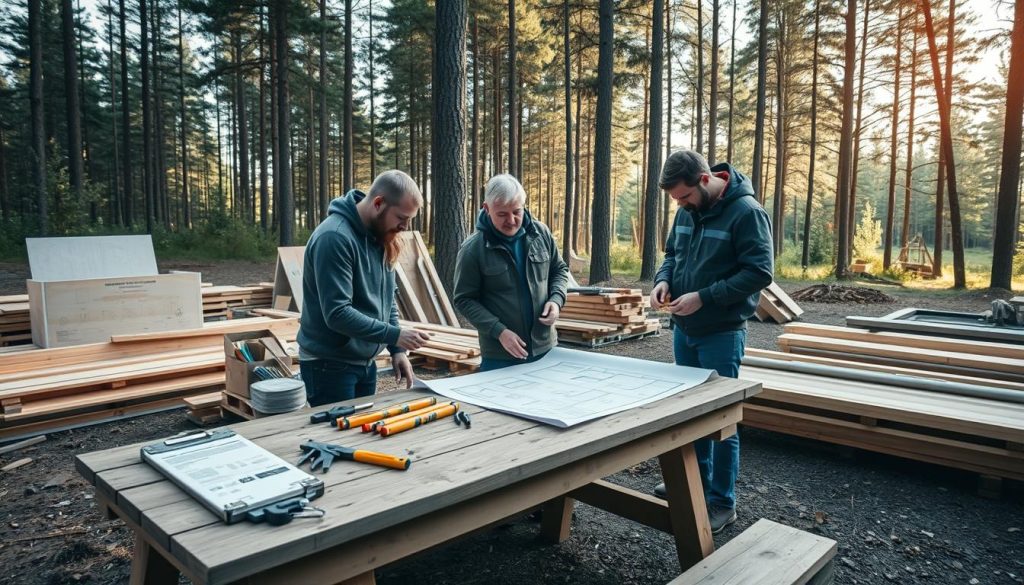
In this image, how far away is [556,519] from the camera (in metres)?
3.34

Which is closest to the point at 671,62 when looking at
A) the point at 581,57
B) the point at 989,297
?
the point at 581,57

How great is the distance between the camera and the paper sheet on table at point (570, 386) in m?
2.16

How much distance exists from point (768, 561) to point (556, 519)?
1.28m

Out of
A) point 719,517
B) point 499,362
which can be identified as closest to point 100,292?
point 499,362

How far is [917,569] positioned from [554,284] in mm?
2440

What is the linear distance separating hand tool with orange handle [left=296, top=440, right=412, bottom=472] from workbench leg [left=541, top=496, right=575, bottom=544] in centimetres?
187

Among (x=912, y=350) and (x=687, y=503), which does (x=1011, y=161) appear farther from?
(x=687, y=503)

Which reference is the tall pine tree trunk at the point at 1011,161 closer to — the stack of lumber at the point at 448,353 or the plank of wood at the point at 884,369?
the plank of wood at the point at 884,369

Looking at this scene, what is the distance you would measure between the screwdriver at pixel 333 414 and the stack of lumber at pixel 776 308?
9760 millimetres

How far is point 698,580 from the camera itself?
7.17 feet

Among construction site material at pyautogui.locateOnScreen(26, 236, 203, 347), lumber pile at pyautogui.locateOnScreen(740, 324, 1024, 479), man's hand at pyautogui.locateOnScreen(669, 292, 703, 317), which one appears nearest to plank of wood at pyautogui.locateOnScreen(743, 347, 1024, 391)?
lumber pile at pyautogui.locateOnScreen(740, 324, 1024, 479)

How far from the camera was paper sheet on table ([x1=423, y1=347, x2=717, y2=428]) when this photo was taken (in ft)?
7.09

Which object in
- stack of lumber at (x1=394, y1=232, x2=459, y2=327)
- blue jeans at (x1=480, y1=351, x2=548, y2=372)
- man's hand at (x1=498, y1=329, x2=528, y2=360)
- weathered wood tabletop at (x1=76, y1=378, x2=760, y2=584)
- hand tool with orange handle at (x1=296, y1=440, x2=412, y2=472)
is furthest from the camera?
stack of lumber at (x1=394, y1=232, x2=459, y2=327)

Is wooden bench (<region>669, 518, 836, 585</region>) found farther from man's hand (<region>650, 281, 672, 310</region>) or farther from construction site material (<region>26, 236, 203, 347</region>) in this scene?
construction site material (<region>26, 236, 203, 347</region>)
